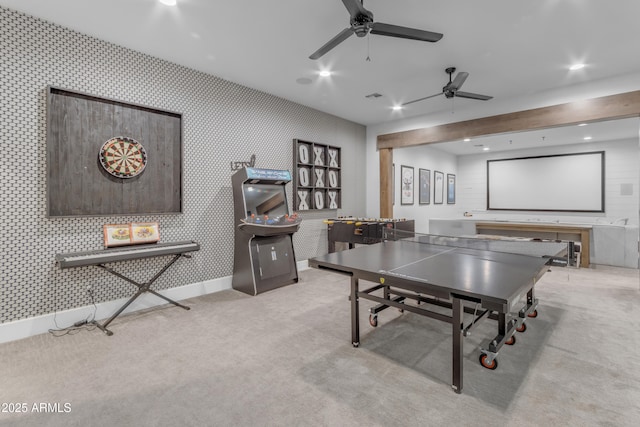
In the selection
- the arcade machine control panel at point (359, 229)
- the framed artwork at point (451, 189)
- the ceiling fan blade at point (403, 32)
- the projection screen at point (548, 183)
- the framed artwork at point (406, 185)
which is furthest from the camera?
the framed artwork at point (451, 189)

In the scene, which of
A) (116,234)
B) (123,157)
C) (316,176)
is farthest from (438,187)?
(116,234)

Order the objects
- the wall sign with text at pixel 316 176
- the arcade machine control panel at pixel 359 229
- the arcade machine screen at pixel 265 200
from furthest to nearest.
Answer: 1. the wall sign with text at pixel 316 176
2. the arcade machine control panel at pixel 359 229
3. the arcade machine screen at pixel 265 200

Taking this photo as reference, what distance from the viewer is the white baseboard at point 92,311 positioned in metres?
2.77

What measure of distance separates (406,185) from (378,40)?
4.89 metres

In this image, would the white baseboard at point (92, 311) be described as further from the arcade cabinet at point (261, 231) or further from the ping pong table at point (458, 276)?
the ping pong table at point (458, 276)

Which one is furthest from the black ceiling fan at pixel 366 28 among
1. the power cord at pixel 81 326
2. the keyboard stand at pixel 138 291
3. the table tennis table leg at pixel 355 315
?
the power cord at pixel 81 326

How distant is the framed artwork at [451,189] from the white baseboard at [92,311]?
7908 millimetres

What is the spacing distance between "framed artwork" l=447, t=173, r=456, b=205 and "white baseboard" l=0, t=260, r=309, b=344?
311 inches

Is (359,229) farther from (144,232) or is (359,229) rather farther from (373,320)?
(144,232)

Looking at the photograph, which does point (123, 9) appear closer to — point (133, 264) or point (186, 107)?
point (186, 107)

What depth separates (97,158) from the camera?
3186mm

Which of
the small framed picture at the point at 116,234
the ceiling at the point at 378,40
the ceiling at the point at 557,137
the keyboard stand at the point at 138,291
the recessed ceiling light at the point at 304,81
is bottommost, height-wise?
the keyboard stand at the point at 138,291

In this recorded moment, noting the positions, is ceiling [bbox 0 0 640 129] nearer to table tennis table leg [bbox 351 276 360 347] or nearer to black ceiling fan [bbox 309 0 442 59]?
black ceiling fan [bbox 309 0 442 59]

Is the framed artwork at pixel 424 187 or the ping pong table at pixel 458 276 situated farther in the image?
the framed artwork at pixel 424 187
